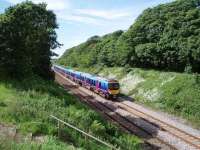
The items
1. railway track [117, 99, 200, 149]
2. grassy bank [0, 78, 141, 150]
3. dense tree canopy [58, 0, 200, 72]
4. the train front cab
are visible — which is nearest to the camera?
A: grassy bank [0, 78, 141, 150]

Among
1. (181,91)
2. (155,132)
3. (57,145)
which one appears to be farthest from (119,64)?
(57,145)

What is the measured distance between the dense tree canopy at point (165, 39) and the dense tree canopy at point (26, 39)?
523 inches

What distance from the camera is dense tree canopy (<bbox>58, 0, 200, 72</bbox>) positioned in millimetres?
45094

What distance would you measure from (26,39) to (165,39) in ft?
61.7

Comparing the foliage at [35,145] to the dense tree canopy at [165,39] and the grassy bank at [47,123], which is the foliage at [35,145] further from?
the dense tree canopy at [165,39]

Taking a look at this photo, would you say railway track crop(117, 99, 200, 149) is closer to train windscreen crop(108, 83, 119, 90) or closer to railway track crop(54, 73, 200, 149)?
railway track crop(54, 73, 200, 149)

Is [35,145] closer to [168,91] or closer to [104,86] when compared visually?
[168,91]

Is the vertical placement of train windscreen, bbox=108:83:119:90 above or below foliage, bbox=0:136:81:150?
below

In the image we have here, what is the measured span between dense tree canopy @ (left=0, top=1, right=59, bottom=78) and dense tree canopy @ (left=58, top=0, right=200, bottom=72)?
43.6 feet

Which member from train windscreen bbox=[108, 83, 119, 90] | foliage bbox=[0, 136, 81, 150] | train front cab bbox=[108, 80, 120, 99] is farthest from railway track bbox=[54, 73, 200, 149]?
foliage bbox=[0, 136, 81, 150]

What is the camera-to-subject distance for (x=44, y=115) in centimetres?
2086

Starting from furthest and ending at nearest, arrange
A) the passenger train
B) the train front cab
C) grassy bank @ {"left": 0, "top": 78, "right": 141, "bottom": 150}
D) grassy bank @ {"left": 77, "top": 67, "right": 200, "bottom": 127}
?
1. the passenger train
2. the train front cab
3. grassy bank @ {"left": 77, "top": 67, "right": 200, "bottom": 127}
4. grassy bank @ {"left": 0, "top": 78, "right": 141, "bottom": 150}

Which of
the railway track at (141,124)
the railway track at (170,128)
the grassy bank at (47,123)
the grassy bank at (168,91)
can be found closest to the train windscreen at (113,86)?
the railway track at (141,124)

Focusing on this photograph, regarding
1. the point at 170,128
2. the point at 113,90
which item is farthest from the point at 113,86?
the point at 170,128
